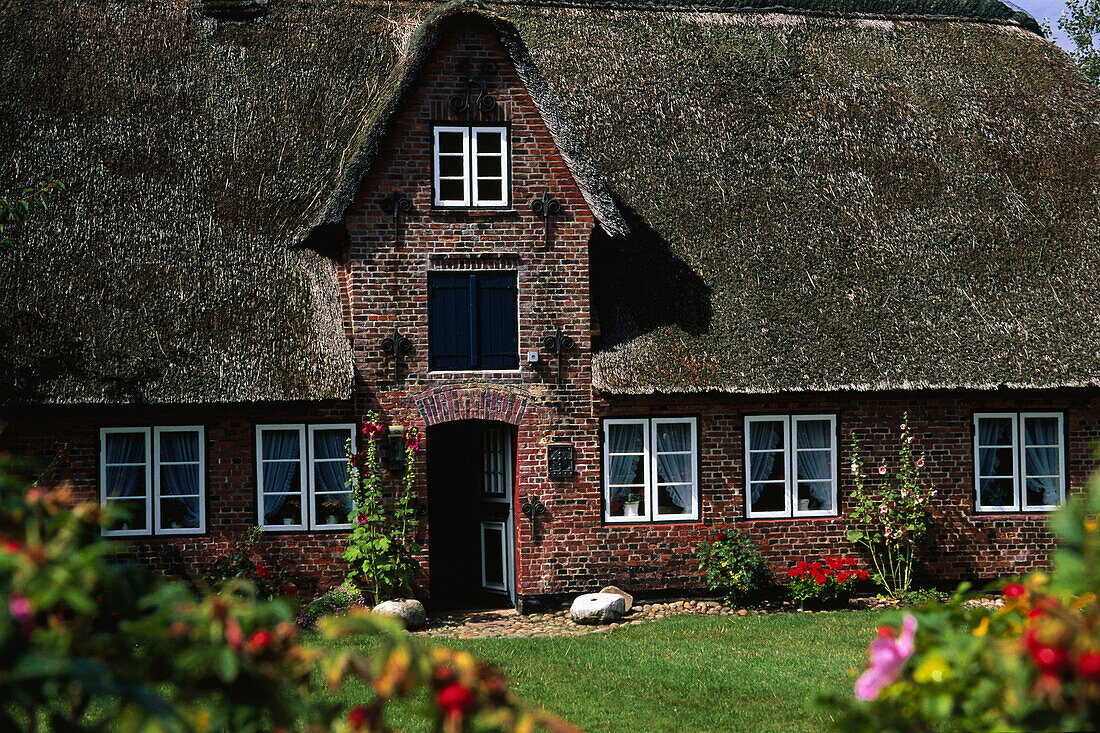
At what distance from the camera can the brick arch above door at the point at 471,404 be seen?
13148 mm

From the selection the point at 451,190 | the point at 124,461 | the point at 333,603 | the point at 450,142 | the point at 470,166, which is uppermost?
the point at 450,142

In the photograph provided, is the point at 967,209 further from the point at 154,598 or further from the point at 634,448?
the point at 154,598

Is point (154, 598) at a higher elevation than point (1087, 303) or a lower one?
lower

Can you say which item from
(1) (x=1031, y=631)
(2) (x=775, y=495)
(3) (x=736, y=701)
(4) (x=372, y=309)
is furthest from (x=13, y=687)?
(2) (x=775, y=495)

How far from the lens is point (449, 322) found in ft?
43.7

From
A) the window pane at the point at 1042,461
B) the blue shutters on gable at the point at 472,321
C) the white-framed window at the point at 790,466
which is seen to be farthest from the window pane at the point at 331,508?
the window pane at the point at 1042,461

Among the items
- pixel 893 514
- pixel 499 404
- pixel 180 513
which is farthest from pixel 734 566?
pixel 180 513

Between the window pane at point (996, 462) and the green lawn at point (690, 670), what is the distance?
117 inches

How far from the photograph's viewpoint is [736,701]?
29.0ft

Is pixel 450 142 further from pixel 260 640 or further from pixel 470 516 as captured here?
pixel 260 640

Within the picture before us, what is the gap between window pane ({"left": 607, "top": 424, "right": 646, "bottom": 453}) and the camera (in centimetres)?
1364

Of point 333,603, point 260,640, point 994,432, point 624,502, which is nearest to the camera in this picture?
point 260,640

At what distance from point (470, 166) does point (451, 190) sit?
0.37 metres

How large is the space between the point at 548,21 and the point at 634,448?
667 centimetres
